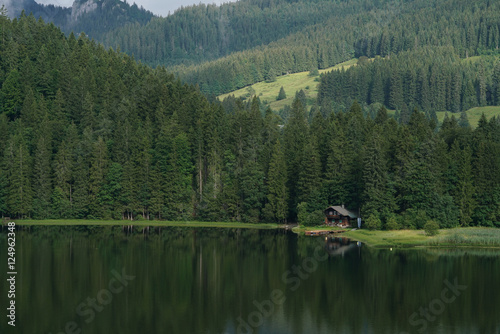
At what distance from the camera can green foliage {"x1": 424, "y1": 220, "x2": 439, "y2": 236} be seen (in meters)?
105

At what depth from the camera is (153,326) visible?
176ft

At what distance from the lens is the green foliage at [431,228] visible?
105m

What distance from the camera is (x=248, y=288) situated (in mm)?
68875

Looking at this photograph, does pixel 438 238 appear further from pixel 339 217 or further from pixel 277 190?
pixel 277 190

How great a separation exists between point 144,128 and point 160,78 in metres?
25.4

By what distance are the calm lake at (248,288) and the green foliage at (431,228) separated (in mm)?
10211

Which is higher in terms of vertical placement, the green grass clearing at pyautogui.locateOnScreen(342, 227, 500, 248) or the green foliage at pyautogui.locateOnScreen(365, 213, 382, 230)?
the green foliage at pyautogui.locateOnScreen(365, 213, 382, 230)

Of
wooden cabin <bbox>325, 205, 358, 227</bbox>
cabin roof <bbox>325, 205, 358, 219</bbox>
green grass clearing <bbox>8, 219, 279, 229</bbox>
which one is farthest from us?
green grass clearing <bbox>8, 219, 279, 229</bbox>

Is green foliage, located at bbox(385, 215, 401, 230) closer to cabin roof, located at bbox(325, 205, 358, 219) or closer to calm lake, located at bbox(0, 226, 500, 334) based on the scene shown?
cabin roof, located at bbox(325, 205, 358, 219)

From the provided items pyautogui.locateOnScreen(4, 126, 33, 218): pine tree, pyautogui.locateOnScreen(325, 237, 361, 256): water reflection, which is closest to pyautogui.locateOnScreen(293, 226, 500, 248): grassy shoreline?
pyautogui.locateOnScreen(325, 237, 361, 256): water reflection

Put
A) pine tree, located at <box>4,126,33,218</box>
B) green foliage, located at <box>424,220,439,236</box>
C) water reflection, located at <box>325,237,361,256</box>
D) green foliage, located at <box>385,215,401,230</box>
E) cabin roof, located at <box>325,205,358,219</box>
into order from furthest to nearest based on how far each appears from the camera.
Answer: pine tree, located at <box>4,126,33,218</box> < cabin roof, located at <box>325,205,358,219</box> < green foliage, located at <box>385,215,401,230</box> < green foliage, located at <box>424,220,439,236</box> < water reflection, located at <box>325,237,361,256</box>

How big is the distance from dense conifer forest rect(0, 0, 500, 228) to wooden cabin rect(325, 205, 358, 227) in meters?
1.86

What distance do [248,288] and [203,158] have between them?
289ft

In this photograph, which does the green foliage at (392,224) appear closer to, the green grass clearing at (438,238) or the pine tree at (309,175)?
the green grass clearing at (438,238)
